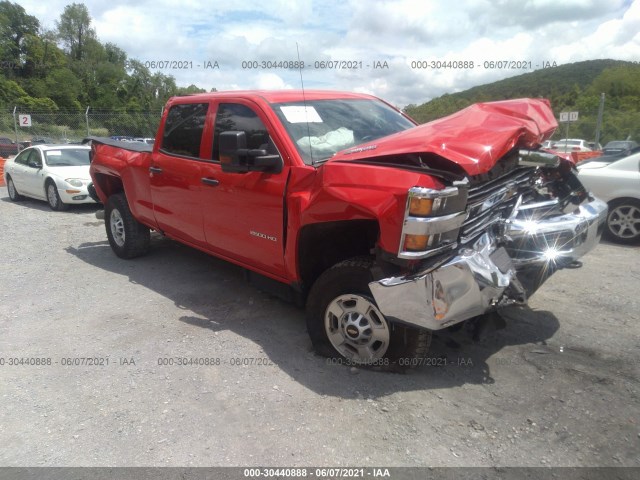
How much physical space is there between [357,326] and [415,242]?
0.85 metres

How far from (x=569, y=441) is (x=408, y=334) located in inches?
42.4

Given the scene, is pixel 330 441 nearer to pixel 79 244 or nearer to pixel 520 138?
pixel 520 138

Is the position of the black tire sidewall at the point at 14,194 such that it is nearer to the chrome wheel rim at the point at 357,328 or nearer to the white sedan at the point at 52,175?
the white sedan at the point at 52,175

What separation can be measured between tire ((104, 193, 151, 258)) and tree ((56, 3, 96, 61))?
88023 millimetres

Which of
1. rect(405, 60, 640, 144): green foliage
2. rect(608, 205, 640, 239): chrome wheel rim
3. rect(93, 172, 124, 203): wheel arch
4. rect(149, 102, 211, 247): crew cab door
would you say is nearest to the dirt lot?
rect(149, 102, 211, 247): crew cab door

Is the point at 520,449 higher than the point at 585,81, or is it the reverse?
the point at 585,81

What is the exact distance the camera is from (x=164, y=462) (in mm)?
2777

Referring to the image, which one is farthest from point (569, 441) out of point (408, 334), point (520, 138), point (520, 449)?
point (520, 138)

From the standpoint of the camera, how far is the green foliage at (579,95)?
16.1 meters

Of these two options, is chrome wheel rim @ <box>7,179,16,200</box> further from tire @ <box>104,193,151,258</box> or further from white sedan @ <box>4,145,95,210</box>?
tire @ <box>104,193,151,258</box>

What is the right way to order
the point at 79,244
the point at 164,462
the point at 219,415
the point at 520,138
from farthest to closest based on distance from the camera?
the point at 79,244, the point at 520,138, the point at 219,415, the point at 164,462

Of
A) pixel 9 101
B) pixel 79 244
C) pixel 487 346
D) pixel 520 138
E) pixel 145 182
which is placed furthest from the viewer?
pixel 9 101

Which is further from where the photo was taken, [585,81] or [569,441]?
[585,81]

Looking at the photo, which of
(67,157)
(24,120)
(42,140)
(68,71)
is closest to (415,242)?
(67,157)
